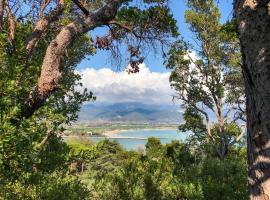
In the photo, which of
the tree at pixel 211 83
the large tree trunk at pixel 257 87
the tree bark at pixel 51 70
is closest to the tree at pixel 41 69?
the tree bark at pixel 51 70

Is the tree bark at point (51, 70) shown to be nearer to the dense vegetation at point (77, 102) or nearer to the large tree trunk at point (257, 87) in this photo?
the dense vegetation at point (77, 102)

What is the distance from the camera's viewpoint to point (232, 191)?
14375 mm

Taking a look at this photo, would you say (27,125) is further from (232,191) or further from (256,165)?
(232,191)

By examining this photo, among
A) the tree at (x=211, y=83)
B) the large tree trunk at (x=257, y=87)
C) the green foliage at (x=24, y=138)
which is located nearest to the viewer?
the large tree trunk at (x=257, y=87)

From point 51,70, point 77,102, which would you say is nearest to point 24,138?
point 51,70

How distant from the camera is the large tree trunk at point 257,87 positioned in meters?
3.91

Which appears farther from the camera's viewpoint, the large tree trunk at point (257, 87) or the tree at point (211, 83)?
the tree at point (211, 83)

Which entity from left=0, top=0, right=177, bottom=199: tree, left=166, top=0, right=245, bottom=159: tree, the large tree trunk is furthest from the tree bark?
left=166, top=0, right=245, bottom=159: tree

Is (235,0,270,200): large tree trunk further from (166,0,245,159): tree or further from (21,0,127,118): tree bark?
(166,0,245,159): tree

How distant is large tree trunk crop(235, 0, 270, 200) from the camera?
3.91 metres

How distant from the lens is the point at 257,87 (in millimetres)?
4004

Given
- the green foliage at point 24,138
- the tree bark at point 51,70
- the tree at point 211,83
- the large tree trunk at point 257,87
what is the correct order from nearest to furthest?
the large tree trunk at point 257,87
the green foliage at point 24,138
the tree bark at point 51,70
the tree at point 211,83

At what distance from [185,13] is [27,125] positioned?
1068 inches

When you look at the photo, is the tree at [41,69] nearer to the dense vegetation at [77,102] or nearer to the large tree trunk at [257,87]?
the dense vegetation at [77,102]
